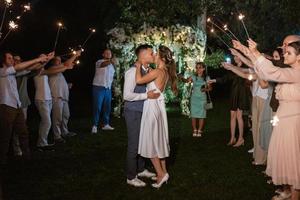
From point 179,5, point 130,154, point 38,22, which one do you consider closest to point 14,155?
point 130,154

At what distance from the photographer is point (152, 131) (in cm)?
722

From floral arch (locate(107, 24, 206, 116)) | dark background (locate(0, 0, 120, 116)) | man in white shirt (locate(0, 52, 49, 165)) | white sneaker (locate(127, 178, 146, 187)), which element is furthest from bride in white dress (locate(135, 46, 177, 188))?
dark background (locate(0, 0, 120, 116))

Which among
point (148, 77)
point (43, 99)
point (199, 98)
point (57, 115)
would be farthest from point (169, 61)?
point (199, 98)

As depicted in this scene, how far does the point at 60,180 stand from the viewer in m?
8.01

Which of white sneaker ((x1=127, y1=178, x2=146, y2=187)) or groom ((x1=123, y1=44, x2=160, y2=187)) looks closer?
groom ((x1=123, y1=44, x2=160, y2=187))

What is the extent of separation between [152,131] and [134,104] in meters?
0.53

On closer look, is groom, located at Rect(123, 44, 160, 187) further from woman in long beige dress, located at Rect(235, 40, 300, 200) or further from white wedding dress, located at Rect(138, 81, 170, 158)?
woman in long beige dress, located at Rect(235, 40, 300, 200)

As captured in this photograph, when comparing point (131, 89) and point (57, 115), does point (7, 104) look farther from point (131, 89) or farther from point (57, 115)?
point (131, 89)

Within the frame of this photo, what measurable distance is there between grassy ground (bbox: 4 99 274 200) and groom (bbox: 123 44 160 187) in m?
0.29

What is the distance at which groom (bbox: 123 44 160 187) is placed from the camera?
7.32m

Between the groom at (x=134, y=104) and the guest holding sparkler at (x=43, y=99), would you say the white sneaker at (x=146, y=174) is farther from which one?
the guest holding sparkler at (x=43, y=99)

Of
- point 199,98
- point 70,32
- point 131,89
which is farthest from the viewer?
point 70,32

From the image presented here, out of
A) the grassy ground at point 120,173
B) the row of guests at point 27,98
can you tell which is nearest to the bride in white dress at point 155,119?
the grassy ground at point 120,173

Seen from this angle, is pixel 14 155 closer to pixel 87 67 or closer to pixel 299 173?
pixel 299 173
